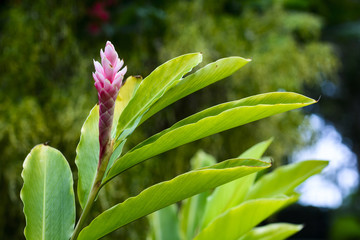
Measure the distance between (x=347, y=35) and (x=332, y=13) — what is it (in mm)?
188

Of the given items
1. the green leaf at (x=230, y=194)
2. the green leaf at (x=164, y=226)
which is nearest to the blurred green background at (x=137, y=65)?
the green leaf at (x=164, y=226)

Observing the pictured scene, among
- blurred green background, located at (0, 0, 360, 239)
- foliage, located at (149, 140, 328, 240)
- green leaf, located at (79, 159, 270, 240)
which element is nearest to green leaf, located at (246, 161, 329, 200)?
foliage, located at (149, 140, 328, 240)

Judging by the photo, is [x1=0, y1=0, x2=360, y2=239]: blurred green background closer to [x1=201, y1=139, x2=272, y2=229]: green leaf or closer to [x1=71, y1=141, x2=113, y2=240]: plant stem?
[x1=201, y1=139, x2=272, y2=229]: green leaf

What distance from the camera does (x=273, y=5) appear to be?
2.14 m

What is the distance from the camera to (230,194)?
608mm

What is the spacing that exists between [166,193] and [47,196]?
0.41ft

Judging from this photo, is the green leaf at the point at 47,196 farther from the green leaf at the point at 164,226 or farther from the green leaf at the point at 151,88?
the green leaf at the point at 164,226

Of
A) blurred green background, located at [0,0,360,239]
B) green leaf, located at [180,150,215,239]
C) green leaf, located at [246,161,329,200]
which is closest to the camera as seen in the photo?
green leaf, located at [246,161,329,200]

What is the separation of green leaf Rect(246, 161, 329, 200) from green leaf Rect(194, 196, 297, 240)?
0.12 m

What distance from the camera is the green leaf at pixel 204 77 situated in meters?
0.37

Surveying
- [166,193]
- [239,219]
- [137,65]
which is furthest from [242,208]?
[137,65]

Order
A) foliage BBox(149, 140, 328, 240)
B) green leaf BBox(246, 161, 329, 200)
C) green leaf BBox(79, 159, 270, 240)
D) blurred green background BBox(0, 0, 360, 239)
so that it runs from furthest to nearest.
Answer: blurred green background BBox(0, 0, 360, 239) → green leaf BBox(246, 161, 329, 200) → foliage BBox(149, 140, 328, 240) → green leaf BBox(79, 159, 270, 240)

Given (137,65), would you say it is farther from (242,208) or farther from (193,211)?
(242,208)

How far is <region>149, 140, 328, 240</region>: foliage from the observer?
18.1 inches
